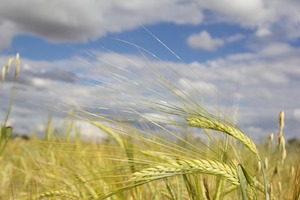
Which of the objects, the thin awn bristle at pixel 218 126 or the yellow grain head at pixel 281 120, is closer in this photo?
the thin awn bristle at pixel 218 126

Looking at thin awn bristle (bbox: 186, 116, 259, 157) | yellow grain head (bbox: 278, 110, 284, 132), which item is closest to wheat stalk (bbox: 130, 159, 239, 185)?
thin awn bristle (bbox: 186, 116, 259, 157)

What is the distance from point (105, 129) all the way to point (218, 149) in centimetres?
85

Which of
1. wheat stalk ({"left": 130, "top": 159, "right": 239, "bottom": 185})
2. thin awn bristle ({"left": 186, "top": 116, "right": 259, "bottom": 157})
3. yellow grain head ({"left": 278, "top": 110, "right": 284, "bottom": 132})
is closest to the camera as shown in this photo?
wheat stalk ({"left": 130, "top": 159, "right": 239, "bottom": 185})

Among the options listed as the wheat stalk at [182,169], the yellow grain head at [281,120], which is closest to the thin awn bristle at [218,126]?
the wheat stalk at [182,169]

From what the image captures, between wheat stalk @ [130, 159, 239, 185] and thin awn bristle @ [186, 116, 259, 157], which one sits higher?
thin awn bristle @ [186, 116, 259, 157]

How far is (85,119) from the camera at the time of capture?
5.80 ft

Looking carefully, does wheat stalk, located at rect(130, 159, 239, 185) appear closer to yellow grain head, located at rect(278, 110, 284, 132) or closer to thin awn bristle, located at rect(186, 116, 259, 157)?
thin awn bristle, located at rect(186, 116, 259, 157)

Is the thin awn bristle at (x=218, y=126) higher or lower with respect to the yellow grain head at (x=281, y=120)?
lower

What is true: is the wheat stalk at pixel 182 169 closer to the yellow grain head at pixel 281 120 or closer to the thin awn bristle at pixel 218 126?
the thin awn bristle at pixel 218 126

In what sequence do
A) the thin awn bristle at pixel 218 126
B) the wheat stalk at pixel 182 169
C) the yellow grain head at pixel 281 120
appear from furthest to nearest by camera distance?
the yellow grain head at pixel 281 120 → the thin awn bristle at pixel 218 126 → the wheat stalk at pixel 182 169

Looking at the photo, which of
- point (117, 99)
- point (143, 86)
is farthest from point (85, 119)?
point (143, 86)

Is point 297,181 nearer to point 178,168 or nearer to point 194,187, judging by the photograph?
point 194,187

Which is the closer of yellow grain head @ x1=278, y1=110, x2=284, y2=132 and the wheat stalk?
the wheat stalk

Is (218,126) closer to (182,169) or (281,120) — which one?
(182,169)
